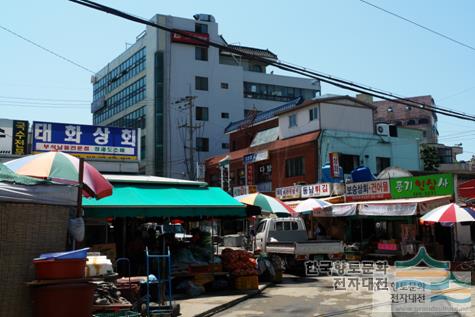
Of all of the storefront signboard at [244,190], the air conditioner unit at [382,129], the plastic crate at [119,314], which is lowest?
the plastic crate at [119,314]

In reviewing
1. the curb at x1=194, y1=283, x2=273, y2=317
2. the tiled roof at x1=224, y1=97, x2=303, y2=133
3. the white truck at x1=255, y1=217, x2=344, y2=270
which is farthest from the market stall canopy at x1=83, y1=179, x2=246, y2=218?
the tiled roof at x1=224, y1=97, x2=303, y2=133

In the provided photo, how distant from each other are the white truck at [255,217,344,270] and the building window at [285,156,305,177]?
653 inches

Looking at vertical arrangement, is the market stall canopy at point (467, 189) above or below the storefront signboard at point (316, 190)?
below

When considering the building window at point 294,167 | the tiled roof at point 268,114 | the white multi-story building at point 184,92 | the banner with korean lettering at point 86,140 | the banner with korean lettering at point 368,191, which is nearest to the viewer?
the banner with korean lettering at point 368,191

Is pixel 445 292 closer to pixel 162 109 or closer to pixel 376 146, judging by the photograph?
pixel 376 146

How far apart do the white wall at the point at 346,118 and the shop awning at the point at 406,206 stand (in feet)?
45.4

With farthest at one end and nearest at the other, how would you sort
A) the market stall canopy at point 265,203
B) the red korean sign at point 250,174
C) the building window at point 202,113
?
the building window at point 202,113 → the red korean sign at point 250,174 → the market stall canopy at point 265,203

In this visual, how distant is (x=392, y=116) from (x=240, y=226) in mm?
50335

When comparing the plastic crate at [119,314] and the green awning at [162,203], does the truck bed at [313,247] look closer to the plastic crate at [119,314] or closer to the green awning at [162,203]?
the green awning at [162,203]

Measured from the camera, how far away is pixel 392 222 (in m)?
26.9

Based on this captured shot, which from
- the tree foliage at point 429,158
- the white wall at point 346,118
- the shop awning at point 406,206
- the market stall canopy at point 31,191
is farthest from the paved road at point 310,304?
the tree foliage at point 429,158

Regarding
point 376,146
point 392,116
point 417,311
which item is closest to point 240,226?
point 376,146

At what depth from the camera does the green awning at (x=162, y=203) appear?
1408cm

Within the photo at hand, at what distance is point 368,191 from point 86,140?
15.7 metres
